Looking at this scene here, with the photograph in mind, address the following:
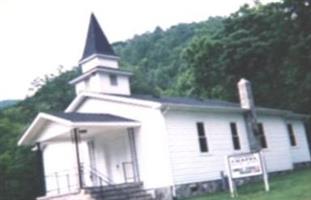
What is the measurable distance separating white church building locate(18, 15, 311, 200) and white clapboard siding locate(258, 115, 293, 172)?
53 millimetres

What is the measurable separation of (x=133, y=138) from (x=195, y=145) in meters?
2.57

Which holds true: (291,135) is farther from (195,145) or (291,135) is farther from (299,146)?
(195,145)

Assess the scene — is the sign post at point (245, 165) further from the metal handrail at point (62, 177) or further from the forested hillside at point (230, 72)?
the forested hillside at point (230, 72)

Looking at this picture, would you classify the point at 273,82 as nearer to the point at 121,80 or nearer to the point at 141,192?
the point at 121,80

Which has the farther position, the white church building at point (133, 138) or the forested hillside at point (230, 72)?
the forested hillside at point (230, 72)

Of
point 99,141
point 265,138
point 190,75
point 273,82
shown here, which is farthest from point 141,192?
point 190,75

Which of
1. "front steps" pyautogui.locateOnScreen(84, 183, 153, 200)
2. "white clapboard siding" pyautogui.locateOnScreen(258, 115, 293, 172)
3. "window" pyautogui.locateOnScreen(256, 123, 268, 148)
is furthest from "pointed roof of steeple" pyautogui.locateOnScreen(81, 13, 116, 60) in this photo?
"white clapboard siding" pyautogui.locateOnScreen(258, 115, 293, 172)

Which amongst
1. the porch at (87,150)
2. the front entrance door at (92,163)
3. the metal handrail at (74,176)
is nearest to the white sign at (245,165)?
the porch at (87,150)

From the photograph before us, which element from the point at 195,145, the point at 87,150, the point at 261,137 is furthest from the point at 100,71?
the point at 261,137

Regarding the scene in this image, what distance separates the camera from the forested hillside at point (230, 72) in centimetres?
2618

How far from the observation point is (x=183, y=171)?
20031 mm

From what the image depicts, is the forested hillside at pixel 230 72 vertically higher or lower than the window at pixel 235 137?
higher

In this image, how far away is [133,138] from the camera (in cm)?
2095

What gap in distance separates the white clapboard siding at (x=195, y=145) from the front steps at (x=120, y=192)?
146cm
